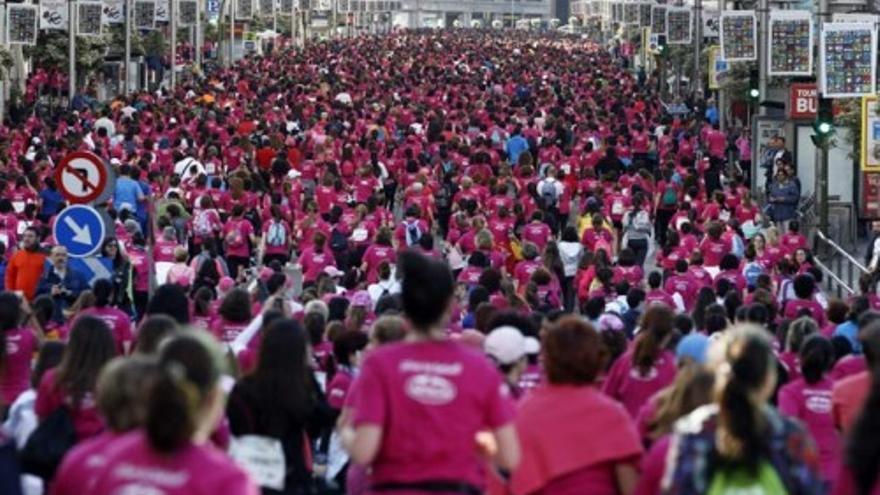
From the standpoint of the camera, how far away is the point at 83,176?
60.7ft

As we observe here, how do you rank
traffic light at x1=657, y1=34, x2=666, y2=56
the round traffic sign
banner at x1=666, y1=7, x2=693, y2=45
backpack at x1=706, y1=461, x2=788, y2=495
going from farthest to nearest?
traffic light at x1=657, y1=34, x2=666, y2=56 < banner at x1=666, y1=7, x2=693, y2=45 < the round traffic sign < backpack at x1=706, y1=461, x2=788, y2=495

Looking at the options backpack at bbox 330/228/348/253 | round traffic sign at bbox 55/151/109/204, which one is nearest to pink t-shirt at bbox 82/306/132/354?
round traffic sign at bbox 55/151/109/204

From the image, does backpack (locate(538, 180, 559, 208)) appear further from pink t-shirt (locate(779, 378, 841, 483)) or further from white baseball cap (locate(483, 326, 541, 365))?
white baseball cap (locate(483, 326, 541, 365))

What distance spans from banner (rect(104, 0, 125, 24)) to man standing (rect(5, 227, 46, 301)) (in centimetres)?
4092

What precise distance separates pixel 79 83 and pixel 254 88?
592cm

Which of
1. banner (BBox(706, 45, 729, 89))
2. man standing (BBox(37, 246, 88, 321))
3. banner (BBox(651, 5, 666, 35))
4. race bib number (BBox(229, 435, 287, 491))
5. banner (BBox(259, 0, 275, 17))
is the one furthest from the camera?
banner (BBox(259, 0, 275, 17))

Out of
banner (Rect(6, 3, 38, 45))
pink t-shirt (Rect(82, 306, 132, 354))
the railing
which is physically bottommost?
the railing

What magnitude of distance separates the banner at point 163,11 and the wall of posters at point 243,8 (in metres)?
18.8

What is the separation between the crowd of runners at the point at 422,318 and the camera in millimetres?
7184

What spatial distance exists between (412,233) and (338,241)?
0.79 m

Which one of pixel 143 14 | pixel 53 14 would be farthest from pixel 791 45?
pixel 143 14

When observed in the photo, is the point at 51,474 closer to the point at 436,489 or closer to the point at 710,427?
A: the point at 436,489

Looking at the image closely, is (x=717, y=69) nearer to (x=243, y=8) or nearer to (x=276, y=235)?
(x=276, y=235)

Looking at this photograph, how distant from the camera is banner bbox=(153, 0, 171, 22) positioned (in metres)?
67.2
